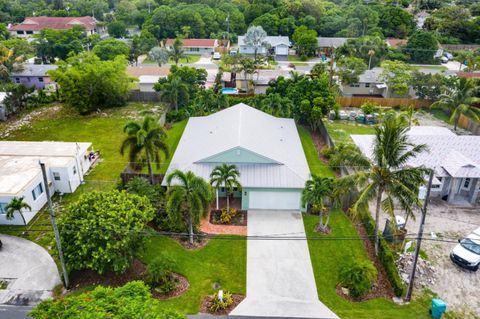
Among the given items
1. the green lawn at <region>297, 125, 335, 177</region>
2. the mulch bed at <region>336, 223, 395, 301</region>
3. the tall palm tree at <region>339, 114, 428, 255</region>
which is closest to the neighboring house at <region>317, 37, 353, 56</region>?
the green lawn at <region>297, 125, 335, 177</region>

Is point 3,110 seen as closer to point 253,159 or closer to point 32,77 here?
point 32,77

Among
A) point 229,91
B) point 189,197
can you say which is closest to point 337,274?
point 189,197

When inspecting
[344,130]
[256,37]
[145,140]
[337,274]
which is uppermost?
[256,37]

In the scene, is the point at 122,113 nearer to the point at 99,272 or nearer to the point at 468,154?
the point at 99,272

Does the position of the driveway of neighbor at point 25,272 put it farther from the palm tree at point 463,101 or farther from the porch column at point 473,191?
the palm tree at point 463,101

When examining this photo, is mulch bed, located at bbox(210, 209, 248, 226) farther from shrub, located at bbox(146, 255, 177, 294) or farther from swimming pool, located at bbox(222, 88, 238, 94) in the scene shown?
swimming pool, located at bbox(222, 88, 238, 94)

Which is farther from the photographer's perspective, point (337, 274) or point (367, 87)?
point (367, 87)
